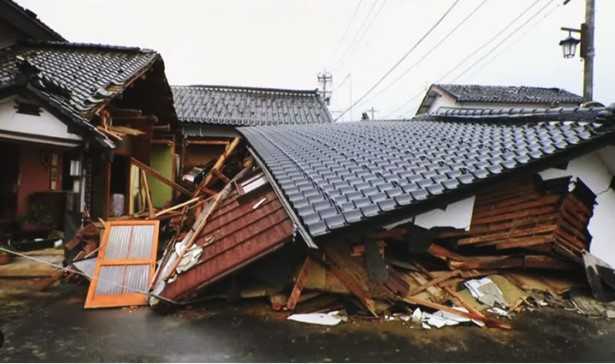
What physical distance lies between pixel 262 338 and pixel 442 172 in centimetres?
344

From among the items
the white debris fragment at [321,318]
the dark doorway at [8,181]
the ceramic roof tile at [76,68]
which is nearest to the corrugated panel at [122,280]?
the white debris fragment at [321,318]

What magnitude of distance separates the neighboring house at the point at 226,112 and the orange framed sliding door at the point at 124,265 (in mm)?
11131

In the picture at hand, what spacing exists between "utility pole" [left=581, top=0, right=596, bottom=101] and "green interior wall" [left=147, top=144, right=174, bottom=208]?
15.0 meters

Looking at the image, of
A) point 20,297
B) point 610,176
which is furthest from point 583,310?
point 20,297

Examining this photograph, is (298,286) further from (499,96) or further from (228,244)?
(499,96)

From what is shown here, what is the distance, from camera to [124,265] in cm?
588

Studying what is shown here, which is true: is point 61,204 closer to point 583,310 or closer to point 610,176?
point 583,310

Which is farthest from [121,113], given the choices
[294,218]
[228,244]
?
[294,218]

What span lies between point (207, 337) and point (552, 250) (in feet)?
17.3

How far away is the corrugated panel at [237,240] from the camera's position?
15.9ft

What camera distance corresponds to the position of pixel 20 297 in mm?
5312

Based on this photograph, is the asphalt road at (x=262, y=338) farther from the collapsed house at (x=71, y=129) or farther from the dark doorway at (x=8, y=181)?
the dark doorway at (x=8, y=181)

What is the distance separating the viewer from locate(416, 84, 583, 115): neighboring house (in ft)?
86.8

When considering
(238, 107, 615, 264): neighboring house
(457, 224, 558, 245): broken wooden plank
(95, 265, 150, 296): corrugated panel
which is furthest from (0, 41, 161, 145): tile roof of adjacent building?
(457, 224, 558, 245): broken wooden plank
